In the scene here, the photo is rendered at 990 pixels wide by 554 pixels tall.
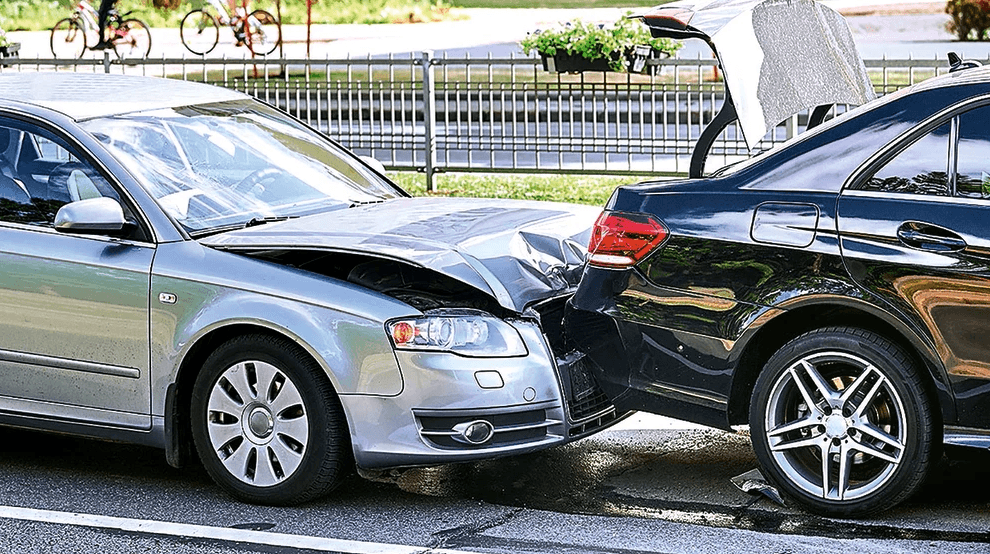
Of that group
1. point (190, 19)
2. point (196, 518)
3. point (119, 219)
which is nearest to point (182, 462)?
point (196, 518)

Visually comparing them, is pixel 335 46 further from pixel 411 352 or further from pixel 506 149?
pixel 411 352

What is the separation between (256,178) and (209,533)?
5.53 ft

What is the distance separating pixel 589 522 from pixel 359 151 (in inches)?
365

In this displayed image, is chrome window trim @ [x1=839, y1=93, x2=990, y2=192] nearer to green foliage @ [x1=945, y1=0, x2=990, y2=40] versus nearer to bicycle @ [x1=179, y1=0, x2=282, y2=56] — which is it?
bicycle @ [x1=179, y1=0, x2=282, y2=56]

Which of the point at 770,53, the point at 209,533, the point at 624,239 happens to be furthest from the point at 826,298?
the point at 209,533

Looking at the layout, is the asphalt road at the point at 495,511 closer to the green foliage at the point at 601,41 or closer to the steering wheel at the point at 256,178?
the steering wheel at the point at 256,178

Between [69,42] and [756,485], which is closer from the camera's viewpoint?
[756,485]

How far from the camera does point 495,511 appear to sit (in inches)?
207

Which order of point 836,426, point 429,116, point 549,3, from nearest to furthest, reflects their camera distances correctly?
point 836,426, point 429,116, point 549,3

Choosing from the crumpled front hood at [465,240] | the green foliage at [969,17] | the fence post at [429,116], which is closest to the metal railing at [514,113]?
the fence post at [429,116]

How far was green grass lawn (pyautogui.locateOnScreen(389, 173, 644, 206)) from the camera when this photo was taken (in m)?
13.0

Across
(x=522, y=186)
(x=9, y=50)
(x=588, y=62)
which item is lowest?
(x=522, y=186)

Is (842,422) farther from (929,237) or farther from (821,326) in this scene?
(929,237)

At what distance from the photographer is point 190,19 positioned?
1270 inches
